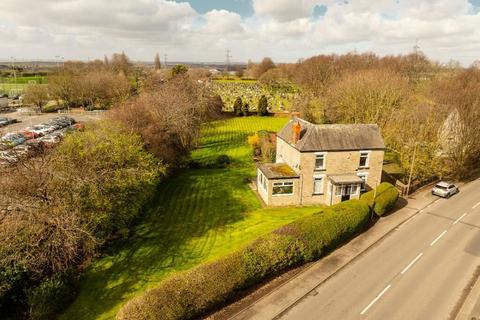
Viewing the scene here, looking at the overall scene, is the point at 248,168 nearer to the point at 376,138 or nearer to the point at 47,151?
the point at 376,138

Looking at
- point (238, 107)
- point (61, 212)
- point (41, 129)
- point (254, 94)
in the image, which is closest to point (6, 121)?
point (41, 129)

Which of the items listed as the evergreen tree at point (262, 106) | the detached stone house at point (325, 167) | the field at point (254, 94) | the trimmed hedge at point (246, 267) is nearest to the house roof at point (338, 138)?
the detached stone house at point (325, 167)

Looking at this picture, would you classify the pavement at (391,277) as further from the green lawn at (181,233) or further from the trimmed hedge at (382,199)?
the green lawn at (181,233)

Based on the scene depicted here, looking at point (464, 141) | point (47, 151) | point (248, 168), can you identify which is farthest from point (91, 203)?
point (464, 141)

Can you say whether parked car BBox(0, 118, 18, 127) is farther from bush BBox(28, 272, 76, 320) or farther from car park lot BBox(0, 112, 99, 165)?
bush BBox(28, 272, 76, 320)

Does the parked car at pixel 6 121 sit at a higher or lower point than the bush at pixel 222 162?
higher

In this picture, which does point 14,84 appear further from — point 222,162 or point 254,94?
point 222,162

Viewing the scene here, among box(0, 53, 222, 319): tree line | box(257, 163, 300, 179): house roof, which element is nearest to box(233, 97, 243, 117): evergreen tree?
box(257, 163, 300, 179): house roof
